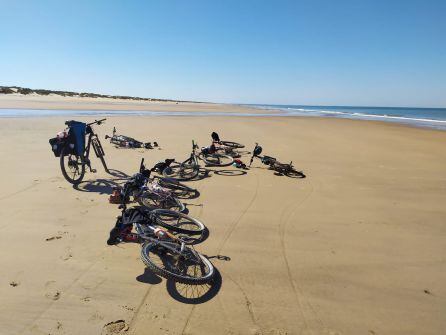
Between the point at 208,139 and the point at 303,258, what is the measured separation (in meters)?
11.9

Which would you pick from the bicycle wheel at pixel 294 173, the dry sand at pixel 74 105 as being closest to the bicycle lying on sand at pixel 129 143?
the bicycle wheel at pixel 294 173

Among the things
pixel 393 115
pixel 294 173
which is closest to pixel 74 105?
pixel 294 173

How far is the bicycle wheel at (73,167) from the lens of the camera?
7.61 m

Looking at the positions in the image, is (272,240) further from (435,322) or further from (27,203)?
(27,203)

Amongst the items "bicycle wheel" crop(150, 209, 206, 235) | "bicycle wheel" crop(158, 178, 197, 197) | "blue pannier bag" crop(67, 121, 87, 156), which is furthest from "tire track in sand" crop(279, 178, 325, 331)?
"blue pannier bag" crop(67, 121, 87, 156)

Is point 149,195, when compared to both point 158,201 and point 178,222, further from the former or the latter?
point 178,222

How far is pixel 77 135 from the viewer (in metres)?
7.84

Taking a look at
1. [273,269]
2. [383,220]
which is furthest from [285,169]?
[273,269]

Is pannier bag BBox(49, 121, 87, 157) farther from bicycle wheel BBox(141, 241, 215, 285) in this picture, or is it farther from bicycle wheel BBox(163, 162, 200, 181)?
bicycle wheel BBox(141, 241, 215, 285)

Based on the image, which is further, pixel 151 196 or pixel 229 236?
pixel 151 196

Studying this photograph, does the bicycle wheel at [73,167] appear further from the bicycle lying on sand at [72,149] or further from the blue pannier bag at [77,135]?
the blue pannier bag at [77,135]

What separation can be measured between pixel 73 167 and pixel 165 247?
15.1 ft

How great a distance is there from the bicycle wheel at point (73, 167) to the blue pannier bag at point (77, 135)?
161mm

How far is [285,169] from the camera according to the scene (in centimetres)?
934
